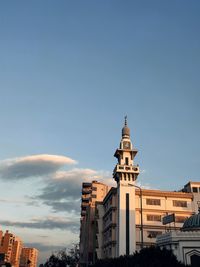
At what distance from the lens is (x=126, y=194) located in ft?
252

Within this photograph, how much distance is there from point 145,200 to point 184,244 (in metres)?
23.8

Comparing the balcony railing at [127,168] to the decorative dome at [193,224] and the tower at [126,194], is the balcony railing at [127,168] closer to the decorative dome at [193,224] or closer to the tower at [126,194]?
the tower at [126,194]

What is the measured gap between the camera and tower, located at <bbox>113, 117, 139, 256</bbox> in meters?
72.2

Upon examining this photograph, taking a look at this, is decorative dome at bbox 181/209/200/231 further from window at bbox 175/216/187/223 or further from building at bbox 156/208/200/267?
window at bbox 175/216/187/223

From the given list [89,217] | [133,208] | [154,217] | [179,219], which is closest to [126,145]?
[133,208]

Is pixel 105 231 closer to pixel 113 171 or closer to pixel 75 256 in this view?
pixel 113 171

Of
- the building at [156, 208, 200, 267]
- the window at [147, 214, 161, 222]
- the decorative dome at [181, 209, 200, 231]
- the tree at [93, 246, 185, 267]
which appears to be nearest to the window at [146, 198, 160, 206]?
the window at [147, 214, 161, 222]

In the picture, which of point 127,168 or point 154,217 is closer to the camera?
point 154,217

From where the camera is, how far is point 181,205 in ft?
261

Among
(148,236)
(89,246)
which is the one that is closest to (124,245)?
(148,236)

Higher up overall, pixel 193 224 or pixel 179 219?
pixel 179 219

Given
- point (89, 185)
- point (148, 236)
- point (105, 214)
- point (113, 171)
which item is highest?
point (89, 185)

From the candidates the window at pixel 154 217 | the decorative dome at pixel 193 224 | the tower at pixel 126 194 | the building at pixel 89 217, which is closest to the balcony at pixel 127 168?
the tower at pixel 126 194

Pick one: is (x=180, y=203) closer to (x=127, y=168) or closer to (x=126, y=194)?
(x=126, y=194)
